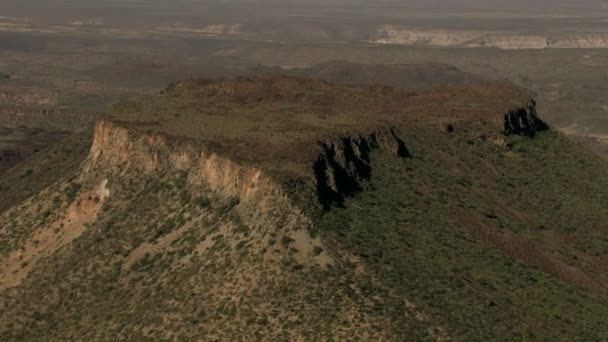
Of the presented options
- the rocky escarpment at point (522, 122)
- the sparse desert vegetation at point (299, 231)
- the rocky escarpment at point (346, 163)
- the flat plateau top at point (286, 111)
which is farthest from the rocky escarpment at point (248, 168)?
the rocky escarpment at point (522, 122)

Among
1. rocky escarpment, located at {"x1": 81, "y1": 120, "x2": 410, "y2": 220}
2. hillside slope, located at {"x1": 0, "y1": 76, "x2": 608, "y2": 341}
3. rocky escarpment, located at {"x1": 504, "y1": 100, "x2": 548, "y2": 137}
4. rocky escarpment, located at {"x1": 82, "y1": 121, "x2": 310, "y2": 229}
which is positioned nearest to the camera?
hillside slope, located at {"x1": 0, "y1": 76, "x2": 608, "y2": 341}

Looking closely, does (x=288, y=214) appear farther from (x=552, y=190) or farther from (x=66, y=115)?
(x=66, y=115)

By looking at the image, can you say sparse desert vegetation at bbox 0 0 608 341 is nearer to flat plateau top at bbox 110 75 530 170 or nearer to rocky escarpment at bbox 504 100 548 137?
flat plateau top at bbox 110 75 530 170

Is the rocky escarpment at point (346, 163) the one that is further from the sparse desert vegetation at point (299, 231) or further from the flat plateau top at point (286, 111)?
the flat plateau top at point (286, 111)

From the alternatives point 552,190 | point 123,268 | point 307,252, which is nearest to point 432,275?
point 307,252

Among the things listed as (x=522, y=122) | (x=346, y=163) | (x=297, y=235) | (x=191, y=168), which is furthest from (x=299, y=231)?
(x=522, y=122)

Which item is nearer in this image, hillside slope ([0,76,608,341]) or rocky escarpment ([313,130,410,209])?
hillside slope ([0,76,608,341])

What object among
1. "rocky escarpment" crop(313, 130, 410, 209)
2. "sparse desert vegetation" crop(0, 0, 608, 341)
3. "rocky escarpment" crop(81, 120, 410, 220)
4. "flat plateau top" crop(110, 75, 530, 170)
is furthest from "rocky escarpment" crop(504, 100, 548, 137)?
"rocky escarpment" crop(81, 120, 410, 220)

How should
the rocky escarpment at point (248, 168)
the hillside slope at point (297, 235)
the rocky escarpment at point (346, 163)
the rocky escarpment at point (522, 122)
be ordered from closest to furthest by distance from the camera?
1. the hillside slope at point (297, 235)
2. the rocky escarpment at point (248, 168)
3. the rocky escarpment at point (346, 163)
4. the rocky escarpment at point (522, 122)

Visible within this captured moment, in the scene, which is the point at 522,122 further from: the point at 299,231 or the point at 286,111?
the point at 299,231
